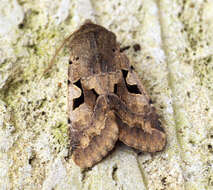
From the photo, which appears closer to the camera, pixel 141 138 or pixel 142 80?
pixel 141 138

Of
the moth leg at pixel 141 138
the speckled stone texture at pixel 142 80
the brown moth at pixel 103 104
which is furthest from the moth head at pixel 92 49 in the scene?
the moth leg at pixel 141 138

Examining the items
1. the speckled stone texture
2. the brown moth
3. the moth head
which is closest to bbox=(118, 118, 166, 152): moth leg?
the brown moth

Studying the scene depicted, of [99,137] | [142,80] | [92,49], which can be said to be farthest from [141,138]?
[92,49]

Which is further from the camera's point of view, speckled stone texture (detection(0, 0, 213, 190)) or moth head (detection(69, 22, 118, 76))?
moth head (detection(69, 22, 118, 76))

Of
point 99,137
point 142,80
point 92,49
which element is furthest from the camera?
point 142,80

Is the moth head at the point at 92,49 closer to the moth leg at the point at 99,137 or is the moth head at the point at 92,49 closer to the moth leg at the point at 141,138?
the moth leg at the point at 99,137

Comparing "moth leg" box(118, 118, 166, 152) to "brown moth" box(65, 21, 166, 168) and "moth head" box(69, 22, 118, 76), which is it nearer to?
"brown moth" box(65, 21, 166, 168)

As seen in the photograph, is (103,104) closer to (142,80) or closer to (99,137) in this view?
(99,137)
